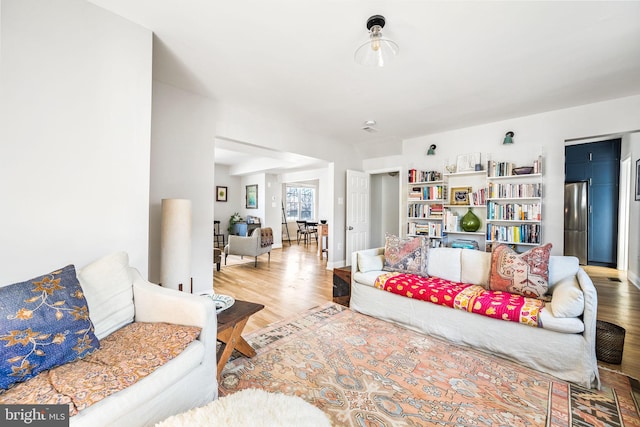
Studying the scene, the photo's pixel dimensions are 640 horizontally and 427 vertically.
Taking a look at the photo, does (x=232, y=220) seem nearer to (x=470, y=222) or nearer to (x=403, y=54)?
(x=470, y=222)

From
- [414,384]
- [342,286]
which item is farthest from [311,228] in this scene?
[414,384]

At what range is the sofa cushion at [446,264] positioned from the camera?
9.32ft

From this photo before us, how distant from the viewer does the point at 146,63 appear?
7.02 ft

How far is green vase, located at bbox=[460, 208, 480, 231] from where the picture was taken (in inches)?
168

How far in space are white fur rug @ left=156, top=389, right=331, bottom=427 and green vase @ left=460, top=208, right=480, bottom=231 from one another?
13.2ft

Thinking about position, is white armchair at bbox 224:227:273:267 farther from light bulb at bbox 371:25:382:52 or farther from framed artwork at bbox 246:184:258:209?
light bulb at bbox 371:25:382:52

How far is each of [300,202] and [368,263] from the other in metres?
7.61

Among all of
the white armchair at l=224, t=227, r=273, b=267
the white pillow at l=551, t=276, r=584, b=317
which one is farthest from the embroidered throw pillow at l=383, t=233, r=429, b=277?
the white armchair at l=224, t=227, r=273, b=267

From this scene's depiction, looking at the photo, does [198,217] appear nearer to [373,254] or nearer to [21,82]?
[21,82]

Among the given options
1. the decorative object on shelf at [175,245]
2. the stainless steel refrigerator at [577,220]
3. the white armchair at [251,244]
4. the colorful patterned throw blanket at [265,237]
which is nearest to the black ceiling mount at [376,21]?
the decorative object on shelf at [175,245]

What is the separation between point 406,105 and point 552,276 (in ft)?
8.11

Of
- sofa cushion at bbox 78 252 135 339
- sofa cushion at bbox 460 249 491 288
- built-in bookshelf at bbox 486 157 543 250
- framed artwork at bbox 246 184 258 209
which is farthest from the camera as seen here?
framed artwork at bbox 246 184 258 209

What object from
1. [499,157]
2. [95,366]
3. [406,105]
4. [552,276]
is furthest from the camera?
[499,157]

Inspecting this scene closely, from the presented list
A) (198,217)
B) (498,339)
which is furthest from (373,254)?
(198,217)
